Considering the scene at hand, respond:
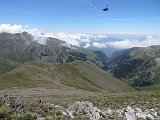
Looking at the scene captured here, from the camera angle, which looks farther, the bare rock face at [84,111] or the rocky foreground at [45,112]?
the bare rock face at [84,111]

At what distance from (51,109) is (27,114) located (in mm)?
3693

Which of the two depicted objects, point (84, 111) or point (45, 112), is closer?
point (45, 112)

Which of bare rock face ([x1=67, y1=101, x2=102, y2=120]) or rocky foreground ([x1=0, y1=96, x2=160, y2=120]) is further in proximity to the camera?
bare rock face ([x1=67, y1=101, x2=102, y2=120])

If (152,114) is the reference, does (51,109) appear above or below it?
above

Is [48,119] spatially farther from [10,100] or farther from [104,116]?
[104,116]

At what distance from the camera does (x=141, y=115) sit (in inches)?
1205

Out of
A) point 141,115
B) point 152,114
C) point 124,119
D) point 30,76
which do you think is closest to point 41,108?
point 124,119

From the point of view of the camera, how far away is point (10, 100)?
20984mm

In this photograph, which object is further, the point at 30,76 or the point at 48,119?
the point at 30,76

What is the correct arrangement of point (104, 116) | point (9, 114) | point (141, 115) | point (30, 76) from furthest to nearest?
point (30, 76)
point (141, 115)
point (104, 116)
point (9, 114)

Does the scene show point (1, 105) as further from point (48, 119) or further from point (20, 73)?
point (20, 73)

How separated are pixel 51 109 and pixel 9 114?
4442 mm

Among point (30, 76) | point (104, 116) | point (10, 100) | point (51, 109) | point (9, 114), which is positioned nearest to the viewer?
point (9, 114)

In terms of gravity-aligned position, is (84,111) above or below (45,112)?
below
